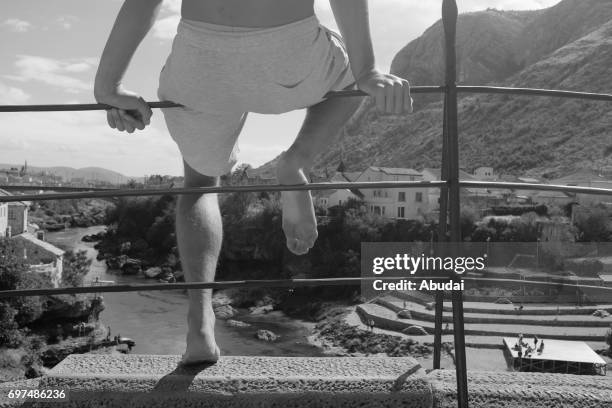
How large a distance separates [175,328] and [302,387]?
26.6 m

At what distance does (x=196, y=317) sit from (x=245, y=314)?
113 feet

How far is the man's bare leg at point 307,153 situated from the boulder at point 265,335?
28135mm

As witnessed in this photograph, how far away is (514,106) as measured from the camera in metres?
75.5

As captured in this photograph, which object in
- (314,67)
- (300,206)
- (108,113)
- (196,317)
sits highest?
(314,67)

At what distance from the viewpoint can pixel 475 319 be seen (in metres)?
27.5

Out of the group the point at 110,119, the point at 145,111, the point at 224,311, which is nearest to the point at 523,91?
the point at 145,111

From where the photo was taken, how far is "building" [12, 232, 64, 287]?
99.1 ft

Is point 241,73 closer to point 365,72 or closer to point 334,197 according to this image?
point 365,72

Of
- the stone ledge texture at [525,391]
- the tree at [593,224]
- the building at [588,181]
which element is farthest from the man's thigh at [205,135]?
the building at [588,181]

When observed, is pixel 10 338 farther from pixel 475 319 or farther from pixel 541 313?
pixel 541 313

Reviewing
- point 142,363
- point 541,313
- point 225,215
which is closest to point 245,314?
point 225,215

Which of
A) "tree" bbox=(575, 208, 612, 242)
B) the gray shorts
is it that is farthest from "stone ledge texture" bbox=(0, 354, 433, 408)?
"tree" bbox=(575, 208, 612, 242)

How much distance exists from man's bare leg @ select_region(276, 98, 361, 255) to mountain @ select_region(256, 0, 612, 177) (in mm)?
37737

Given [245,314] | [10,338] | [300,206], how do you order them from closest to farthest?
1. [300,206]
2. [10,338]
3. [245,314]
